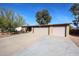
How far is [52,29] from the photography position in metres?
4.08

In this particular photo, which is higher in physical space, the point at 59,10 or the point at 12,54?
the point at 59,10

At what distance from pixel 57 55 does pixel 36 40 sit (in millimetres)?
492

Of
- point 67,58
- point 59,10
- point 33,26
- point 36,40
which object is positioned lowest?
point 67,58

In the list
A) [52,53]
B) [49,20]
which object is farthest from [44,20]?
[52,53]

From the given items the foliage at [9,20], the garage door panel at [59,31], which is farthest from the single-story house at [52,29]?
the foliage at [9,20]

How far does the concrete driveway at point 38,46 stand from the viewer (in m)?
3.91

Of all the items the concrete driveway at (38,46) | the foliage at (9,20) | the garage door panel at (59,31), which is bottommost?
the concrete driveway at (38,46)

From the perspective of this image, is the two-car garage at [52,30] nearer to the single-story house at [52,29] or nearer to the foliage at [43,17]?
the single-story house at [52,29]

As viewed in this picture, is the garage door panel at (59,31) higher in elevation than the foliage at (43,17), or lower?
lower

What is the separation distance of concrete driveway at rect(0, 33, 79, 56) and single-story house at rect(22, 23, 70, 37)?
0.34ft

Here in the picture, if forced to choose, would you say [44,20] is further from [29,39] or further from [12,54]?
[12,54]

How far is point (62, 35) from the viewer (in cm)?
405

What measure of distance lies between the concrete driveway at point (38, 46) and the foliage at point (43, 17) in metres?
0.31

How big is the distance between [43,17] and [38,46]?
564 millimetres
